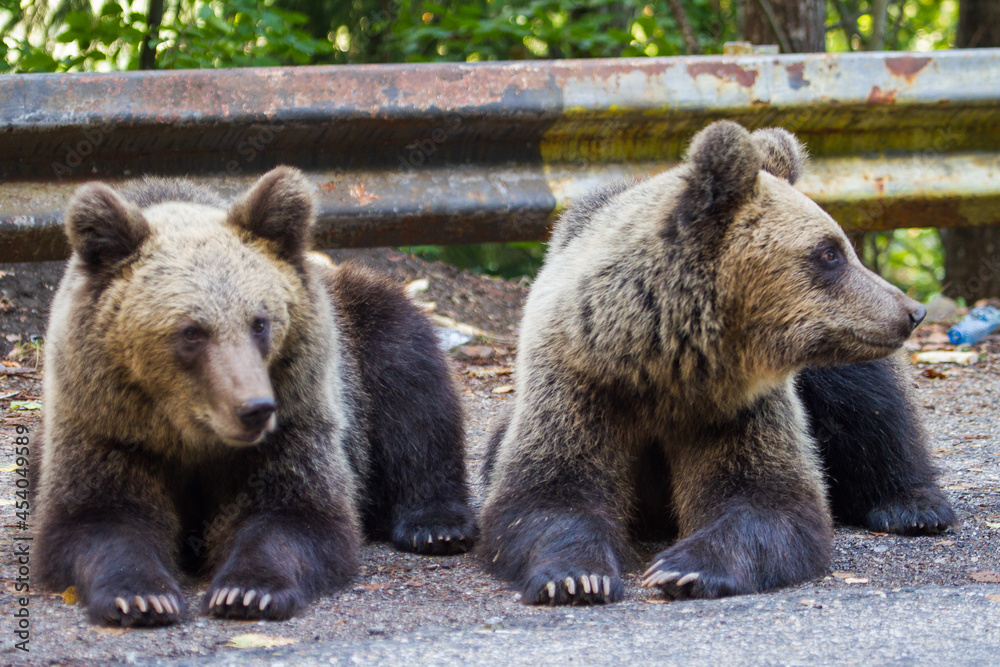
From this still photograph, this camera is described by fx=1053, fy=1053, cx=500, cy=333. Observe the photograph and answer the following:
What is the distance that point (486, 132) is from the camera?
5516 millimetres

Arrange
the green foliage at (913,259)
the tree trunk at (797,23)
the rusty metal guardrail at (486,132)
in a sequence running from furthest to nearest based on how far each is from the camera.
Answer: the green foliage at (913,259), the tree trunk at (797,23), the rusty metal guardrail at (486,132)

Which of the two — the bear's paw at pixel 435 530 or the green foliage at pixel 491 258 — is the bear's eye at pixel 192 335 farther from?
the green foliage at pixel 491 258

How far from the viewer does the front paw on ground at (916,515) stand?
13.0 ft

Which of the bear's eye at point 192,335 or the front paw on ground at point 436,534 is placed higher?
the bear's eye at point 192,335

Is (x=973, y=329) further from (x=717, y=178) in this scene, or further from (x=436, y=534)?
(x=436, y=534)

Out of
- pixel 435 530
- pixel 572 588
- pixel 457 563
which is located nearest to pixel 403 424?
pixel 435 530

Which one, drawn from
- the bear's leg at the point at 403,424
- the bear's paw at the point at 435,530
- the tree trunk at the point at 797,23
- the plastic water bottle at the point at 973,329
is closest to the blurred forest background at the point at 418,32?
the tree trunk at the point at 797,23

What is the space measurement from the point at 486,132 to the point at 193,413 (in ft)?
9.29

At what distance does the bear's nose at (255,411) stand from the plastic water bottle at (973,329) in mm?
5172

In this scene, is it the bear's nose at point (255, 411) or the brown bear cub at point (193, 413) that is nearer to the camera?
the bear's nose at point (255, 411)

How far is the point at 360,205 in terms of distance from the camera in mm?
5320

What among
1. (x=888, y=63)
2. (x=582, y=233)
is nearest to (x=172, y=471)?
(x=582, y=233)

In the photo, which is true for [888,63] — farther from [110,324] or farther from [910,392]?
[110,324]

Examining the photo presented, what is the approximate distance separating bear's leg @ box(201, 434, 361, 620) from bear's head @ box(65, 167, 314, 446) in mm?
186
